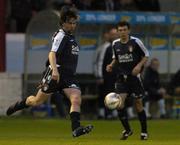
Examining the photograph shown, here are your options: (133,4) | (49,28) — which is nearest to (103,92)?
(49,28)

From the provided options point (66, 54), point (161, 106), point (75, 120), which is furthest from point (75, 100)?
point (161, 106)

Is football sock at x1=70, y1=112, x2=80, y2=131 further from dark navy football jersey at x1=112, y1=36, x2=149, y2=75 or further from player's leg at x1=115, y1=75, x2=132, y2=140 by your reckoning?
dark navy football jersey at x1=112, y1=36, x2=149, y2=75

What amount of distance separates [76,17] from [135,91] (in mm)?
2796

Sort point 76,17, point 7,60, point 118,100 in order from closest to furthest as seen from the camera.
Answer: point 76,17 → point 118,100 → point 7,60

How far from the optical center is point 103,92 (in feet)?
78.8

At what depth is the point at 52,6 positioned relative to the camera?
89.0 ft

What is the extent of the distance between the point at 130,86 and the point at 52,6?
34.5 ft

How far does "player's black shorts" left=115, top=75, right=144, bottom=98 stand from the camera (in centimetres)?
1705

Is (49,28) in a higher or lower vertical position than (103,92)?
higher

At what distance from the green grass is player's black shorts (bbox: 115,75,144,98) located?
3.15 ft

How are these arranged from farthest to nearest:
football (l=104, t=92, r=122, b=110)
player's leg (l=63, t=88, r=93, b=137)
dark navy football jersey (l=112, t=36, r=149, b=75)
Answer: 1. dark navy football jersey (l=112, t=36, r=149, b=75)
2. football (l=104, t=92, r=122, b=110)
3. player's leg (l=63, t=88, r=93, b=137)

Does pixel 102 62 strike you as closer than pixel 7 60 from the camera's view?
Yes

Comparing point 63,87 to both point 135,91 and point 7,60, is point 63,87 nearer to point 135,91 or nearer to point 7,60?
point 135,91

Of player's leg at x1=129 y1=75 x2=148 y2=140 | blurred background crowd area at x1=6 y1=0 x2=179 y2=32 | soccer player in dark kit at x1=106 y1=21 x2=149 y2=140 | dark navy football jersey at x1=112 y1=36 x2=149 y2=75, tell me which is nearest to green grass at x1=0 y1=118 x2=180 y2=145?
player's leg at x1=129 y1=75 x2=148 y2=140
